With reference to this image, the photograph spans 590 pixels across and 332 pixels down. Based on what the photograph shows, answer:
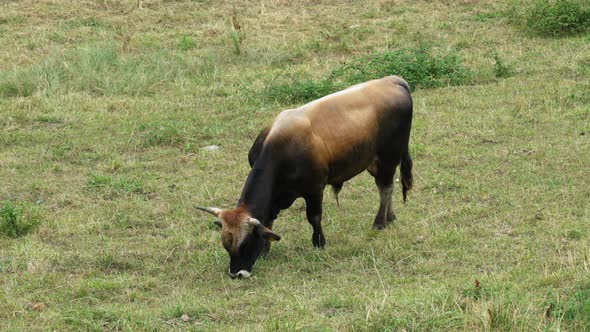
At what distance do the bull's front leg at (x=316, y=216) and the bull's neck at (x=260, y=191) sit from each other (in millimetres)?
418

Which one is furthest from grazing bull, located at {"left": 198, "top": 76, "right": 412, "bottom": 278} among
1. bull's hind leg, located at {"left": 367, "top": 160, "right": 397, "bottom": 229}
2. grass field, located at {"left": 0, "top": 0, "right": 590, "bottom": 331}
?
grass field, located at {"left": 0, "top": 0, "right": 590, "bottom": 331}

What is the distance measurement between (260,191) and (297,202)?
211 centimetres

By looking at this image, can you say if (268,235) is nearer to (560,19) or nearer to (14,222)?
(14,222)

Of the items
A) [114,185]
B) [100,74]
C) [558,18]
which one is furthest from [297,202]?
[558,18]

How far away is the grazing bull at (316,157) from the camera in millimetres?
7773

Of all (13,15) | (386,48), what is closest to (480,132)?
(386,48)

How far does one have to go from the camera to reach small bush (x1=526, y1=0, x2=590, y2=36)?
15938 millimetres

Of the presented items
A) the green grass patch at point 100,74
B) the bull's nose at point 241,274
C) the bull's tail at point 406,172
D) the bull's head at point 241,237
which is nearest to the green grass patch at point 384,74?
the green grass patch at point 100,74

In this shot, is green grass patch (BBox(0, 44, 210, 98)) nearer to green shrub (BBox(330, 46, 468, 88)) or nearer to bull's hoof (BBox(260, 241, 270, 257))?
green shrub (BBox(330, 46, 468, 88))

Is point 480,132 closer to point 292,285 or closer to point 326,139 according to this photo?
point 326,139

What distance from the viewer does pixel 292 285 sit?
761 centimetres

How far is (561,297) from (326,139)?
→ 8.91 feet

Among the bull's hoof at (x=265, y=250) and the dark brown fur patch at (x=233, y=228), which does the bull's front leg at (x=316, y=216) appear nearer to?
the bull's hoof at (x=265, y=250)

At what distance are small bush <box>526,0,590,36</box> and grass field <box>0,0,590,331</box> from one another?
0.03m
